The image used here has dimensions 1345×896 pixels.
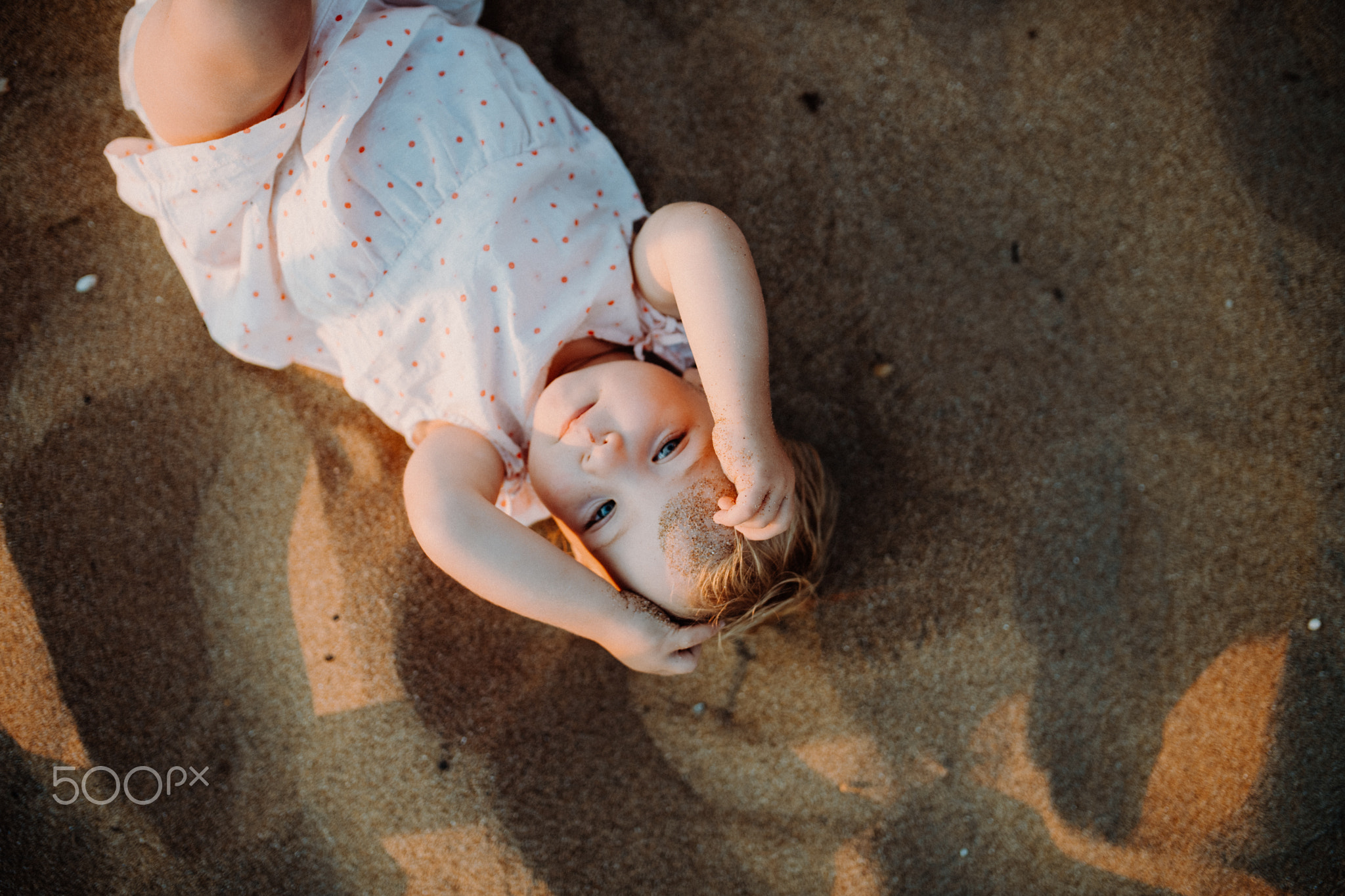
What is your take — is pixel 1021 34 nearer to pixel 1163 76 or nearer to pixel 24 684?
pixel 1163 76

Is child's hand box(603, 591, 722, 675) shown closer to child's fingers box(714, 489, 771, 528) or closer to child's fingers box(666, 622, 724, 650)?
child's fingers box(666, 622, 724, 650)

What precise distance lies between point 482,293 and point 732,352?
376 millimetres

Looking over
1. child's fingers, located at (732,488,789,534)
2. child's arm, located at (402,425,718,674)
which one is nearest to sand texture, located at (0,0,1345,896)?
child's arm, located at (402,425,718,674)

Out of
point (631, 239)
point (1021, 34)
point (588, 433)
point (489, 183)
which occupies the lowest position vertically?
point (588, 433)

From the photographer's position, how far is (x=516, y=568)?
1040mm

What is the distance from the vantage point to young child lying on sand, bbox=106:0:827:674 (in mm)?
999

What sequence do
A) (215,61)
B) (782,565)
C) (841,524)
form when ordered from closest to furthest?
(215,61)
(782,565)
(841,524)

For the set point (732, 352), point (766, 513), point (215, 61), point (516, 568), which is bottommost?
point (516, 568)

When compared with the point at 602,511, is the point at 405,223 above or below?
above

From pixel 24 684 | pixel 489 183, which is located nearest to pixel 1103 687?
pixel 489 183

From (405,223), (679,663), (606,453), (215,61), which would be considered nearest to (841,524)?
(679,663)

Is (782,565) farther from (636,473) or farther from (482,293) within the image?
(482,293)

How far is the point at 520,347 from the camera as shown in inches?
42.5

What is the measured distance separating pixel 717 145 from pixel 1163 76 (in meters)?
0.79
